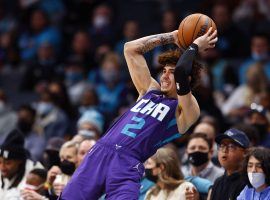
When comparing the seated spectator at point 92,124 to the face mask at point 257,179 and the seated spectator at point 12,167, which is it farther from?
the face mask at point 257,179

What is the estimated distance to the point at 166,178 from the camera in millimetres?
9375

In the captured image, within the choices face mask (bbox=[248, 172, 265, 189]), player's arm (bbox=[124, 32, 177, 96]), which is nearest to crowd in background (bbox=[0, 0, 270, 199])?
face mask (bbox=[248, 172, 265, 189])

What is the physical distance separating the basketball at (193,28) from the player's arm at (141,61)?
0.79ft

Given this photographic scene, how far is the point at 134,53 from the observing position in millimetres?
8695

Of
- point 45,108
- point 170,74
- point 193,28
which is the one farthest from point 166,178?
point 45,108

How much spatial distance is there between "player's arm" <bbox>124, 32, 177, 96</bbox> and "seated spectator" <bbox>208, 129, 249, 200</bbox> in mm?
1107

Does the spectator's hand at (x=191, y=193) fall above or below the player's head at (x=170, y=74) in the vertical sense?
below

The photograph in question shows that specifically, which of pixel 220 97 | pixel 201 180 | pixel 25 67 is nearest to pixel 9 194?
pixel 201 180

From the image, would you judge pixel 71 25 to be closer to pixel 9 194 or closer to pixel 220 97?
pixel 220 97

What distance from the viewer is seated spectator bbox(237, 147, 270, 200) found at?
859 cm

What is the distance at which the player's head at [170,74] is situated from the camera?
832 centimetres

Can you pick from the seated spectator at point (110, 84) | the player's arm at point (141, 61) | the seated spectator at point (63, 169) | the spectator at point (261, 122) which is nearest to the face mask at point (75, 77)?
the seated spectator at point (110, 84)

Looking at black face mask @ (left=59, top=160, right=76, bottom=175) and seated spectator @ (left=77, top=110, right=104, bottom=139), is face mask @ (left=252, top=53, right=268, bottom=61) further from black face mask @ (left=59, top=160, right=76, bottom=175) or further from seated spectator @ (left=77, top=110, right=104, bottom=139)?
black face mask @ (left=59, top=160, right=76, bottom=175)

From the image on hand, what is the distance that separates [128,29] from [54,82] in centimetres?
168
